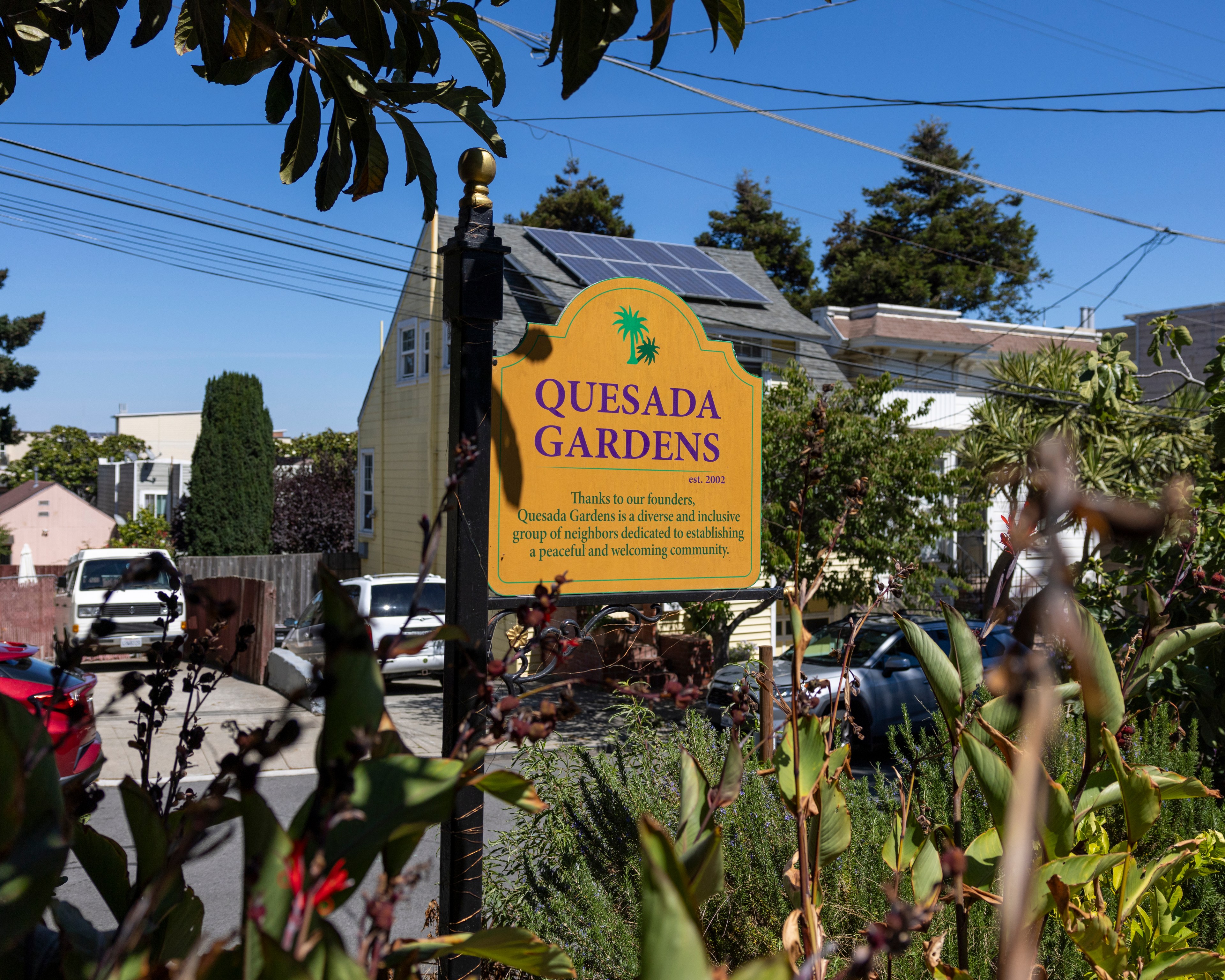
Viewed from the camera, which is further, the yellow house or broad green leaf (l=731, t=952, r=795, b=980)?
the yellow house

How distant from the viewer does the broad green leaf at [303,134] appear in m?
2.40

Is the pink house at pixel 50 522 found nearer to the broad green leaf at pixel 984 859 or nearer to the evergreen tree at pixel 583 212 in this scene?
the evergreen tree at pixel 583 212

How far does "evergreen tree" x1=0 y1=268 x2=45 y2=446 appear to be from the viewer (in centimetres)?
2698

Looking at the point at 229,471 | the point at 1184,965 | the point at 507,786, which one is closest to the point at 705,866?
the point at 507,786

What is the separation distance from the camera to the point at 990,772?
126 cm

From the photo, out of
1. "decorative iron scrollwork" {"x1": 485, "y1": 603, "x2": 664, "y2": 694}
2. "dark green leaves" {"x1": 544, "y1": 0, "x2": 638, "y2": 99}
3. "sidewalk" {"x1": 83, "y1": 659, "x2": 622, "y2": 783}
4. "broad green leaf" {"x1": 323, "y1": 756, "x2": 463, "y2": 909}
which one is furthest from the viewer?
"sidewalk" {"x1": 83, "y1": 659, "x2": 622, "y2": 783}

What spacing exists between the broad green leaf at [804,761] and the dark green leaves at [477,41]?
1717 mm

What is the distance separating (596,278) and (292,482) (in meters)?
15.6

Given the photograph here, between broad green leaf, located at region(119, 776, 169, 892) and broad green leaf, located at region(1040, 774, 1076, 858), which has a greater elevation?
broad green leaf, located at region(119, 776, 169, 892)

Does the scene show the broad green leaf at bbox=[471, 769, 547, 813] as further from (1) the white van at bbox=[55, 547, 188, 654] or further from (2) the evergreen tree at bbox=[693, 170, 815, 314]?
(2) the evergreen tree at bbox=[693, 170, 815, 314]

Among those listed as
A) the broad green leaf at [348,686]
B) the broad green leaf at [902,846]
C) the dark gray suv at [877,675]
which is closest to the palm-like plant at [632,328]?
the broad green leaf at [902,846]

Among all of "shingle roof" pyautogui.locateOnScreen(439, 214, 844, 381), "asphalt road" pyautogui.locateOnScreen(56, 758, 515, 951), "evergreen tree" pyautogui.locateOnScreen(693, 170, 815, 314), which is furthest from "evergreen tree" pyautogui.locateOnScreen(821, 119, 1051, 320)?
"asphalt road" pyautogui.locateOnScreen(56, 758, 515, 951)

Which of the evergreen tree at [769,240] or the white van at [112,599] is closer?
the white van at [112,599]

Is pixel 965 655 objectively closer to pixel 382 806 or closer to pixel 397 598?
pixel 382 806
